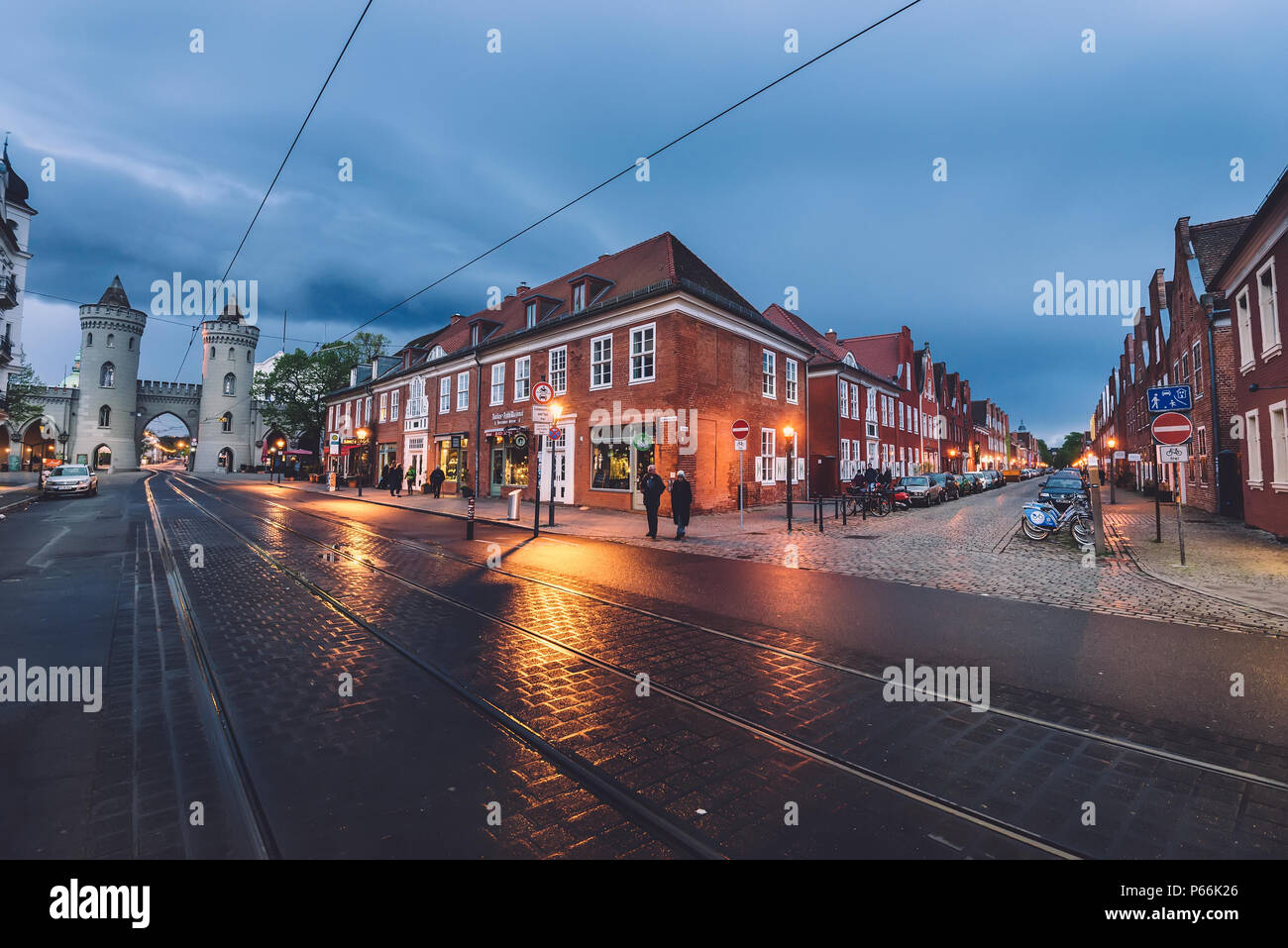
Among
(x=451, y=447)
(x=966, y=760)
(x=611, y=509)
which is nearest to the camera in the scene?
(x=966, y=760)

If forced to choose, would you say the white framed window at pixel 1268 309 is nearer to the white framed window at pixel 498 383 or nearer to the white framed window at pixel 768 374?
the white framed window at pixel 768 374

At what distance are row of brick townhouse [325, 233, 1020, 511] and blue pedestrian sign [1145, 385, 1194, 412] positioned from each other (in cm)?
917

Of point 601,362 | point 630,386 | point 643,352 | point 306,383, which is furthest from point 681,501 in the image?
point 306,383

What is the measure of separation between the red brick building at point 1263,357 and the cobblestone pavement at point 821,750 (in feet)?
46.6

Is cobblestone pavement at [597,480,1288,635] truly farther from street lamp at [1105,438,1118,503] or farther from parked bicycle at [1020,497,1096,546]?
street lamp at [1105,438,1118,503]

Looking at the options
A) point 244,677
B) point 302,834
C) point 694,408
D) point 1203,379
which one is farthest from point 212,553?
point 1203,379

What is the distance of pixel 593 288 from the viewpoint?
24141 millimetres

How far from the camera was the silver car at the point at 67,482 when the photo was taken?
25469 millimetres

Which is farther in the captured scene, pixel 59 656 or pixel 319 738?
pixel 59 656

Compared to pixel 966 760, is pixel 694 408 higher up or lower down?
higher up

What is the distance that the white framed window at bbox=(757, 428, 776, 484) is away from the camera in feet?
81.4
